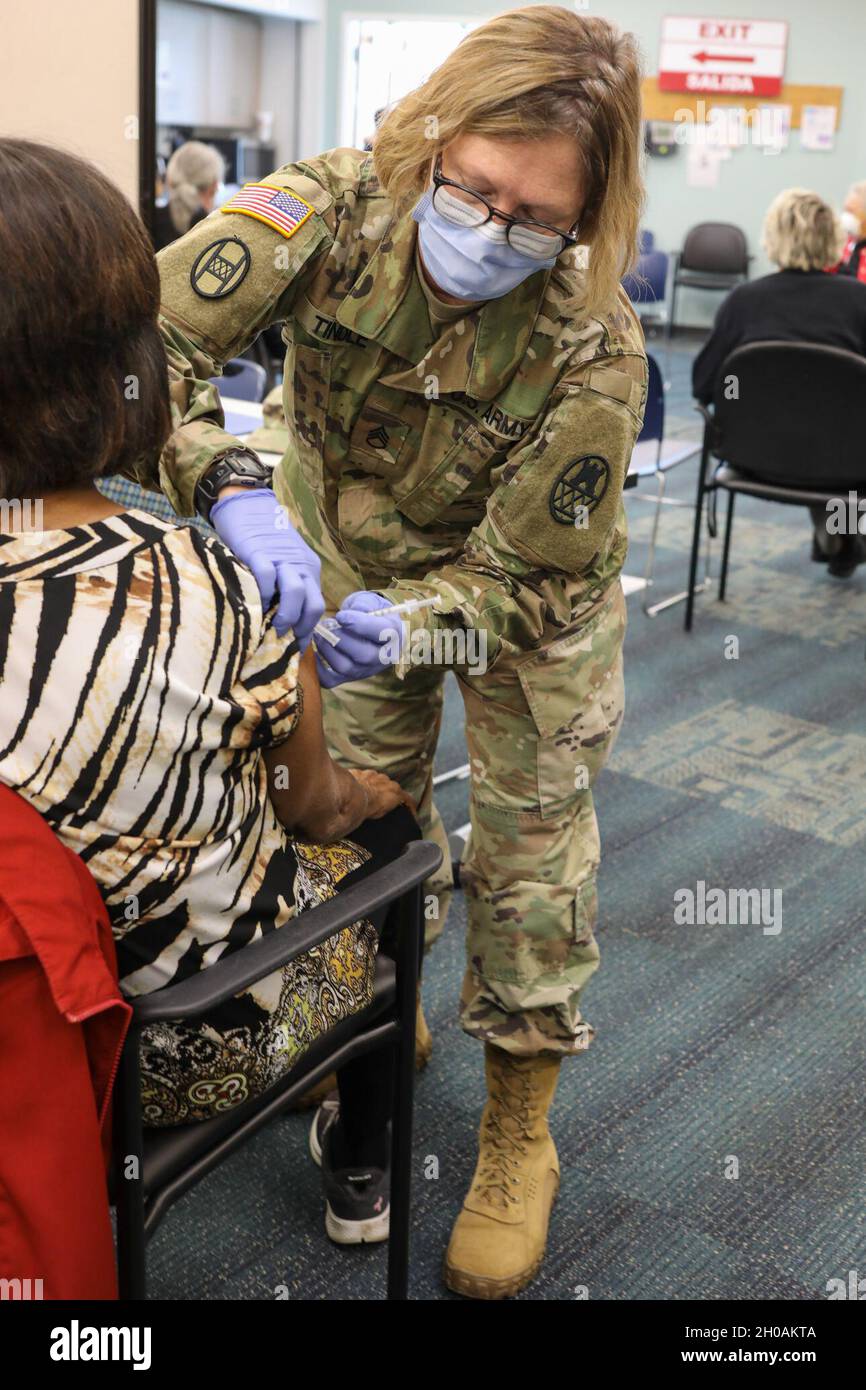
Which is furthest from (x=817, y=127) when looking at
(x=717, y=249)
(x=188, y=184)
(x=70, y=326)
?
(x=70, y=326)

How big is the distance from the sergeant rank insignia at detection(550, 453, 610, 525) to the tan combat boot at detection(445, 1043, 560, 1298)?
2.22ft

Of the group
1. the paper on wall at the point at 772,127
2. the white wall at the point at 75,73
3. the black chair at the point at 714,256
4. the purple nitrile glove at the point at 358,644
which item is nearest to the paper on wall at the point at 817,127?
the paper on wall at the point at 772,127

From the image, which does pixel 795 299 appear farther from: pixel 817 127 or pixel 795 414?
pixel 817 127

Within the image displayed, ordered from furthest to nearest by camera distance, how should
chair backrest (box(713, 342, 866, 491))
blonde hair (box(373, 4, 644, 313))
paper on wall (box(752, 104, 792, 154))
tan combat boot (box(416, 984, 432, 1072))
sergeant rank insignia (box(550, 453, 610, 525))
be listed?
paper on wall (box(752, 104, 792, 154)) < chair backrest (box(713, 342, 866, 491)) < tan combat boot (box(416, 984, 432, 1072)) < sergeant rank insignia (box(550, 453, 610, 525)) < blonde hair (box(373, 4, 644, 313))

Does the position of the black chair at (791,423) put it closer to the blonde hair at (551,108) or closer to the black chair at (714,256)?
the blonde hair at (551,108)

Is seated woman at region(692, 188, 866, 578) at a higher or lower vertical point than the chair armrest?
higher

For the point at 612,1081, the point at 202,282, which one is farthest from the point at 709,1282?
the point at 202,282

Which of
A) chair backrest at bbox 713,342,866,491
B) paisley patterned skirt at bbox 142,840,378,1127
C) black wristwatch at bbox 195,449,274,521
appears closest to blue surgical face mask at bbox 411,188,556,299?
black wristwatch at bbox 195,449,274,521

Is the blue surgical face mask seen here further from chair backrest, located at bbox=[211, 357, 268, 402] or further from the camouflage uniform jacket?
chair backrest, located at bbox=[211, 357, 268, 402]

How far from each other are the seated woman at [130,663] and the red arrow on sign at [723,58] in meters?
9.09

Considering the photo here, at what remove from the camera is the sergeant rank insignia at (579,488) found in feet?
4.40

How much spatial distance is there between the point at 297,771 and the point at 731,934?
137 centimetres

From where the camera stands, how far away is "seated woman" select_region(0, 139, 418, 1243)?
886 mm

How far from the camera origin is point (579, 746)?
154 cm
